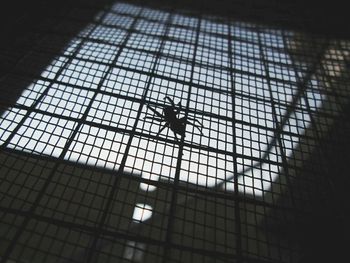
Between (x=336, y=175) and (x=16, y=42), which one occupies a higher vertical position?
(x=16, y=42)

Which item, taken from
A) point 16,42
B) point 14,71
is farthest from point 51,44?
point 14,71

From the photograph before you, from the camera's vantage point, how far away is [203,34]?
3.19 m

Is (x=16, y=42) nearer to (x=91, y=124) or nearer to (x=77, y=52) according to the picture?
(x=77, y=52)

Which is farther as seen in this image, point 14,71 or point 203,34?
point 203,34

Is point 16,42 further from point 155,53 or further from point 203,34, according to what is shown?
point 203,34

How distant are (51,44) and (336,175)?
8.70 ft

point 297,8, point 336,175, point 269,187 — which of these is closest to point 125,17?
point 297,8

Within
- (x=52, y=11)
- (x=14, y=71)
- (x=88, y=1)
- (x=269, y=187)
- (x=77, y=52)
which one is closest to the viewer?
(x=269, y=187)

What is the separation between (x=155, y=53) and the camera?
279cm

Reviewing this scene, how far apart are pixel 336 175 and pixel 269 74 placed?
3.71 feet

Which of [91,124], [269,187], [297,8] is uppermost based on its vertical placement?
[297,8]

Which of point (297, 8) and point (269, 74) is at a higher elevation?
point (297, 8)

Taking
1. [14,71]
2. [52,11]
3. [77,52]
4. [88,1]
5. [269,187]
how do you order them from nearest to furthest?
1. [269,187]
2. [14,71]
3. [77,52]
4. [52,11]
5. [88,1]

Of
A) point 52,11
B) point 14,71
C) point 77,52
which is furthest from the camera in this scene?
point 52,11
